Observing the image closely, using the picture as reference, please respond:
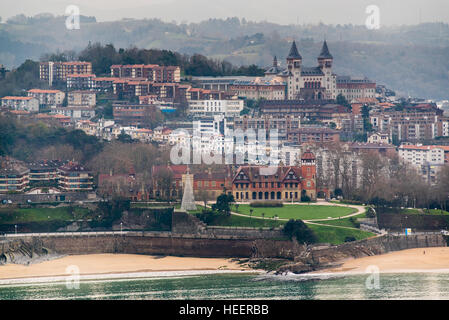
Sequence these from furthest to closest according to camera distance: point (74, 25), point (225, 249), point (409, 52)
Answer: point (409, 52) → point (74, 25) → point (225, 249)

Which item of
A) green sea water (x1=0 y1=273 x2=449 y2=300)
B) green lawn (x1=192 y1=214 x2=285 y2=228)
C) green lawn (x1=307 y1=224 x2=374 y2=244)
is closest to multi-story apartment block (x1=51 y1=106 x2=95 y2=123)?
green lawn (x1=192 y1=214 x2=285 y2=228)

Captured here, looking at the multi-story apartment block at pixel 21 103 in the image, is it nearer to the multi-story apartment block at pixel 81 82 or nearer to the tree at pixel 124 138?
the multi-story apartment block at pixel 81 82

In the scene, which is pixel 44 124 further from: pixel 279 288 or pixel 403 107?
pixel 279 288

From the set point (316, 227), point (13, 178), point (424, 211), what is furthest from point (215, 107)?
point (316, 227)

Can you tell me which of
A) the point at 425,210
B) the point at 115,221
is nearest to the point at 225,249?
the point at 115,221

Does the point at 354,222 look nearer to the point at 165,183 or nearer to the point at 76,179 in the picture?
the point at 165,183
